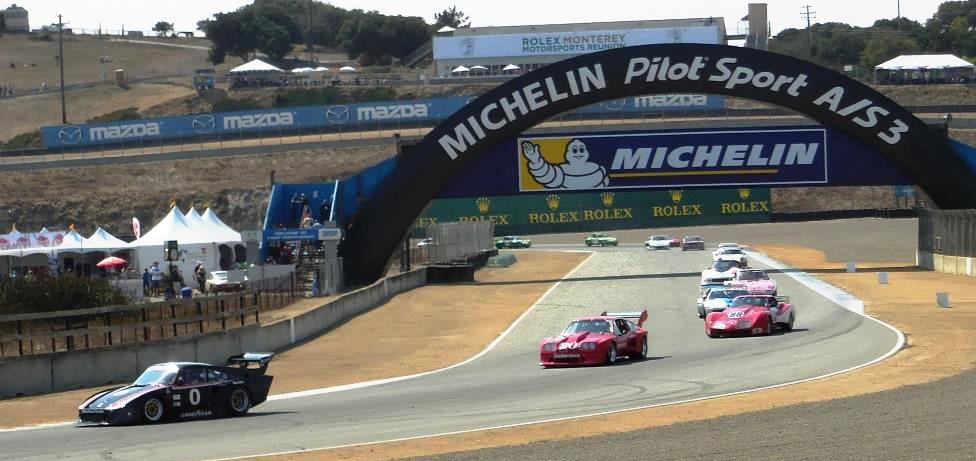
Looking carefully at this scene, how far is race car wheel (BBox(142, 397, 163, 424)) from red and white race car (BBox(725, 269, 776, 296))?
1941cm

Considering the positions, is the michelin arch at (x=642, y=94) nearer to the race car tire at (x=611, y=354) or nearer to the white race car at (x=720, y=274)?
the white race car at (x=720, y=274)

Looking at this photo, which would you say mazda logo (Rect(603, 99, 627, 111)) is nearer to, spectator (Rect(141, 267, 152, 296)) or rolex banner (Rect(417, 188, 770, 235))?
rolex banner (Rect(417, 188, 770, 235))

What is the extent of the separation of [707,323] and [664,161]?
22.4m

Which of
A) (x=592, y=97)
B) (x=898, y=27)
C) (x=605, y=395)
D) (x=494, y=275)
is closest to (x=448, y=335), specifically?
(x=605, y=395)

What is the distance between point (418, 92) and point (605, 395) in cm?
10494

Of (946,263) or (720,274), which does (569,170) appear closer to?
(720,274)

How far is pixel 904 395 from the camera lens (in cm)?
1994

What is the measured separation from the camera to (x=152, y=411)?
2070cm

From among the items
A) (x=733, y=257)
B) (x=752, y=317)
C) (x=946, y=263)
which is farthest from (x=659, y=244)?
(x=752, y=317)

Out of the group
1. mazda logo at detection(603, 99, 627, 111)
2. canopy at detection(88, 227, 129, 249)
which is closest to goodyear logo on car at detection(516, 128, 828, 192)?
canopy at detection(88, 227, 129, 249)

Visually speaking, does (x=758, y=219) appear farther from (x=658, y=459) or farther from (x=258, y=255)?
(x=658, y=459)

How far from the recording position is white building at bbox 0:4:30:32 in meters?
183

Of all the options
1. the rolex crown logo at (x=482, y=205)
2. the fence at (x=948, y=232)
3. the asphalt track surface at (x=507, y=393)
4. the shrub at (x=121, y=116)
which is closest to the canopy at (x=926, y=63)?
the rolex crown logo at (x=482, y=205)

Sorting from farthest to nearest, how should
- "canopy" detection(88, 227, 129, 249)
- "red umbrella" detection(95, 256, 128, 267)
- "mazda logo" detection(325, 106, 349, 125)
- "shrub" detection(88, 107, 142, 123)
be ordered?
"shrub" detection(88, 107, 142, 123) → "mazda logo" detection(325, 106, 349, 125) → "canopy" detection(88, 227, 129, 249) → "red umbrella" detection(95, 256, 128, 267)
